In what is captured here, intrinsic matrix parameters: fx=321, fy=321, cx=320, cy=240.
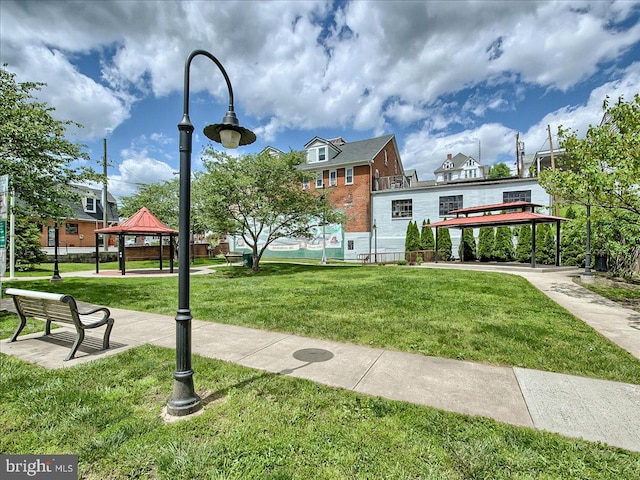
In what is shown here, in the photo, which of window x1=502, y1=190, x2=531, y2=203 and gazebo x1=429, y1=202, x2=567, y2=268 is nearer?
Answer: gazebo x1=429, y1=202, x2=567, y2=268

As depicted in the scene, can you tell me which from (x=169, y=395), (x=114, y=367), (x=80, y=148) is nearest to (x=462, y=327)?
(x=169, y=395)

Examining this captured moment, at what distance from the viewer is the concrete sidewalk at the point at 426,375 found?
312cm

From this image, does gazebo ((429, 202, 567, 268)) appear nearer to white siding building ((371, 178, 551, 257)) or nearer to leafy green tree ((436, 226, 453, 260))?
white siding building ((371, 178, 551, 257))

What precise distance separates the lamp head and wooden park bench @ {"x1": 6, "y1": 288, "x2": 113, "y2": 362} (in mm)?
3070

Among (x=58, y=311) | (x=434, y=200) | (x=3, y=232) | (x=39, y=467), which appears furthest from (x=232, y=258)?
(x=39, y=467)

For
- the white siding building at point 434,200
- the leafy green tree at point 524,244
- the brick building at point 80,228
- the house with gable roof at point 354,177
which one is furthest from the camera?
the brick building at point 80,228

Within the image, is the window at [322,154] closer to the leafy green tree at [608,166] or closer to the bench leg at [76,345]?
the leafy green tree at [608,166]

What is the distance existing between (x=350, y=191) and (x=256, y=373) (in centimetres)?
2695

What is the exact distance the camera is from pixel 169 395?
3.59 m

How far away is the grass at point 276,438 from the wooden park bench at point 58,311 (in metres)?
0.97

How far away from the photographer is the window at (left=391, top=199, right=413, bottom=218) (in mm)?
27673

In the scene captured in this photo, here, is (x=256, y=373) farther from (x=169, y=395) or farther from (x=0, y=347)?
(x=0, y=347)

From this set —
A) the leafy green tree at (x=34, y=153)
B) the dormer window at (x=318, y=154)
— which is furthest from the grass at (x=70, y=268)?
the dormer window at (x=318, y=154)

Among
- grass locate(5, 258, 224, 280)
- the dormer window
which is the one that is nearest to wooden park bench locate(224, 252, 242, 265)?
grass locate(5, 258, 224, 280)
